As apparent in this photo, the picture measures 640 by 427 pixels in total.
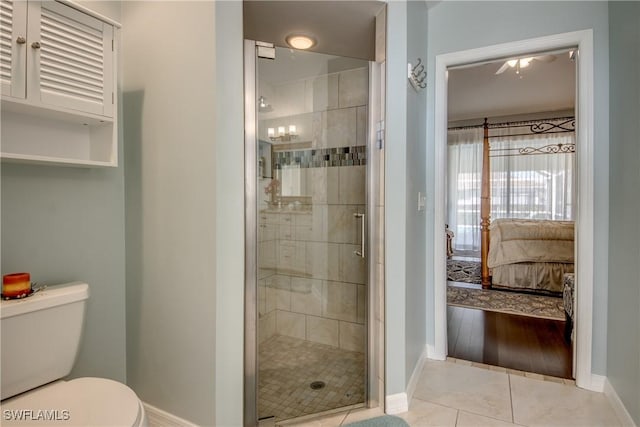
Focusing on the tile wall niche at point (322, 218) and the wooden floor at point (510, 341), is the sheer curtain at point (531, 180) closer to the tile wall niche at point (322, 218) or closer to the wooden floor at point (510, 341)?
the wooden floor at point (510, 341)

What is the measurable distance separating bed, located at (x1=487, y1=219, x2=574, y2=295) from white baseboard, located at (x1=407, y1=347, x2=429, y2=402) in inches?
94.2

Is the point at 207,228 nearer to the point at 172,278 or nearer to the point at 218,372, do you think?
the point at 172,278

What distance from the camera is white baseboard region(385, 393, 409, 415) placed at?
5.95 feet

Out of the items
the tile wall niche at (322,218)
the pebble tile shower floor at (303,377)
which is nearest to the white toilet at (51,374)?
the pebble tile shower floor at (303,377)

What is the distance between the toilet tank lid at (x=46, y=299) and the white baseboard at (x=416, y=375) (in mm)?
1797

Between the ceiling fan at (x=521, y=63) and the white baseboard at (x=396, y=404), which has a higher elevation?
the ceiling fan at (x=521, y=63)

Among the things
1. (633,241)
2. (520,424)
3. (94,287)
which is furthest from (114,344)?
(633,241)

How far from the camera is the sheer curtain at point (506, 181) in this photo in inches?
241

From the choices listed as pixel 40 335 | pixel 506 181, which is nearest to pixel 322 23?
pixel 40 335

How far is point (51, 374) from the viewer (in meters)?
1.37

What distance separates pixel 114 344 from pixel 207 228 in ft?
3.19

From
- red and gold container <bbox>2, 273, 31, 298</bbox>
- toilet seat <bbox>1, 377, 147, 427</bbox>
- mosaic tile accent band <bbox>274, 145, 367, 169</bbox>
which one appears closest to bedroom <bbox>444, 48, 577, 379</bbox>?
mosaic tile accent band <bbox>274, 145, 367, 169</bbox>

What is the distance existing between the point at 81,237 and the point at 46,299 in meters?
0.43

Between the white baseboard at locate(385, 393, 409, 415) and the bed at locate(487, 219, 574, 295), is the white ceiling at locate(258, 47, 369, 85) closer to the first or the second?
the white baseboard at locate(385, 393, 409, 415)
